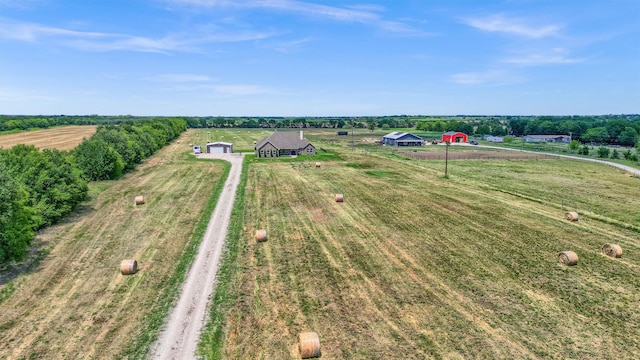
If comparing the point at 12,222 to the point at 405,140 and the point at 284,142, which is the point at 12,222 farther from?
the point at 405,140

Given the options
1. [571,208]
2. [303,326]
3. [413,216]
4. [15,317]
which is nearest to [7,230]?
[15,317]

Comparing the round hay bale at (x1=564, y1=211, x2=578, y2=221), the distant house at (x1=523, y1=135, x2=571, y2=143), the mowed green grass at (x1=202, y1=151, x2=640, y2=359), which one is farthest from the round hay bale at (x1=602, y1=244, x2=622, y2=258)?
the distant house at (x1=523, y1=135, x2=571, y2=143)

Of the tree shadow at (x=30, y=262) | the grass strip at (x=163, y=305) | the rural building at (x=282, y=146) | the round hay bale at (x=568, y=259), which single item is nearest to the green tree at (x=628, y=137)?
the rural building at (x=282, y=146)

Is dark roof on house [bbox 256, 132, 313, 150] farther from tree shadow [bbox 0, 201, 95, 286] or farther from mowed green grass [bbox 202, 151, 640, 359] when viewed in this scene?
tree shadow [bbox 0, 201, 95, 286]

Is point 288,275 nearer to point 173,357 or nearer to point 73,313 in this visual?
point 173,357

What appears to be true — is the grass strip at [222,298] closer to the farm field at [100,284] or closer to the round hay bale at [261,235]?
the round hay bale at [261,235]

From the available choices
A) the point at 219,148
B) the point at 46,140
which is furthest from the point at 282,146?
the point at 46,140
